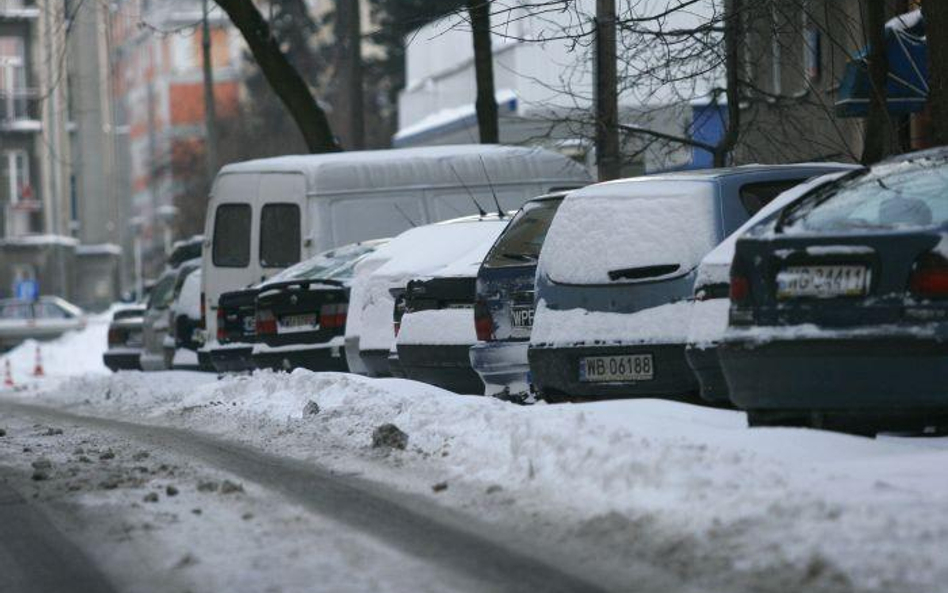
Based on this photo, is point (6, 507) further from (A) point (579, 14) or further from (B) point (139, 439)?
(A) point (579, 14)

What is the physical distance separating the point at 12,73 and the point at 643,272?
66483 mm

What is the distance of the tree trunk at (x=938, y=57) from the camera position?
1480cm

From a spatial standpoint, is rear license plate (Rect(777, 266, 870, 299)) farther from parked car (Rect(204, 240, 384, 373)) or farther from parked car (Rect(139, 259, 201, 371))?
parked car (Rect(139, 259, 201, 371))

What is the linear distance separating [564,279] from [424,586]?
18.3 feet

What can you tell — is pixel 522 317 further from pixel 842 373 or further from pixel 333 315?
pixel 333 315

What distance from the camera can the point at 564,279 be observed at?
12.8m

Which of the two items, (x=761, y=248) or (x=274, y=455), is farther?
(x=274, y=455)

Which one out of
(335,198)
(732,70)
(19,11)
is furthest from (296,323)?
(19,11)

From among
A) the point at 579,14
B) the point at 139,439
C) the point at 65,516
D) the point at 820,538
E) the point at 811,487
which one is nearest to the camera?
the point at 820,538

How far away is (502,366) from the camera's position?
1409 cm

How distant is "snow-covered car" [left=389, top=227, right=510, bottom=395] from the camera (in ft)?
49.4

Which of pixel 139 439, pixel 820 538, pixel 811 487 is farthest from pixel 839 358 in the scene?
pixel 139 439

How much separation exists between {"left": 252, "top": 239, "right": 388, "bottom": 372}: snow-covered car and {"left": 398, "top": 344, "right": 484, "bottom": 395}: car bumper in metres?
3.30

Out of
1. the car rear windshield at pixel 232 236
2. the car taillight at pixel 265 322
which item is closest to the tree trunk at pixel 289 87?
the car rear windshield at pixel 232 236
